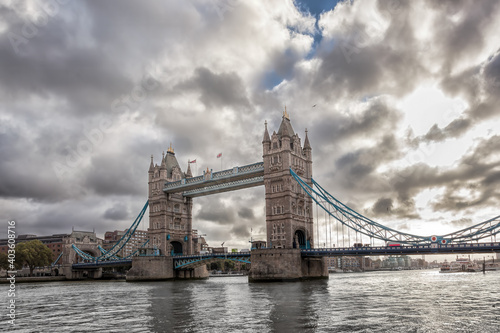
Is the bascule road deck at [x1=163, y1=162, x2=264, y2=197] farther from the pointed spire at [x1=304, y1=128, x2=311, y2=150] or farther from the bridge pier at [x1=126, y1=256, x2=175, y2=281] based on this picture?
the bridge pier at [x1=126, y1=256, x2=175, y2=281]

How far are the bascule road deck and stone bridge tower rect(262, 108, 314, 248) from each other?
4794mm

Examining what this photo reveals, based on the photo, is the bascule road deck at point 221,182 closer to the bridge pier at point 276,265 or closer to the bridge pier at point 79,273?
the bridge pier at point 276,265

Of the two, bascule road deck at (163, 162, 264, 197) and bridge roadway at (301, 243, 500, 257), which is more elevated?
bascule road deck at (163, 162, 264, 197)

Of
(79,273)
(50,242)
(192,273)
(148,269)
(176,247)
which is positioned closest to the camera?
(148,269)

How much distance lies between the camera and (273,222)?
260 ft

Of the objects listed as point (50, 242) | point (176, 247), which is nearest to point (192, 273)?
point (176, 247)

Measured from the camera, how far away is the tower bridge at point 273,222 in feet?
220

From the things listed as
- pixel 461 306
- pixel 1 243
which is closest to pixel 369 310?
pixel 461 306

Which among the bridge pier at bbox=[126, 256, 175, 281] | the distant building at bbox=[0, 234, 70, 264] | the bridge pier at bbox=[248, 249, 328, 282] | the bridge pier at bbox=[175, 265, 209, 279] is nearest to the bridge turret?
the bridge pier at bbox=[248, 249, 328, 282]

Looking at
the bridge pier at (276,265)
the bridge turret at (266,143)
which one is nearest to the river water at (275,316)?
the bridge pier at (276,265)

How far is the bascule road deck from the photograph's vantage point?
86.3 metres

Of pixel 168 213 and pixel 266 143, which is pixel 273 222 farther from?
pixel 168 213

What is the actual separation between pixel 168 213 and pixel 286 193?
35374 mm

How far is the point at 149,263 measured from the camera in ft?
302
